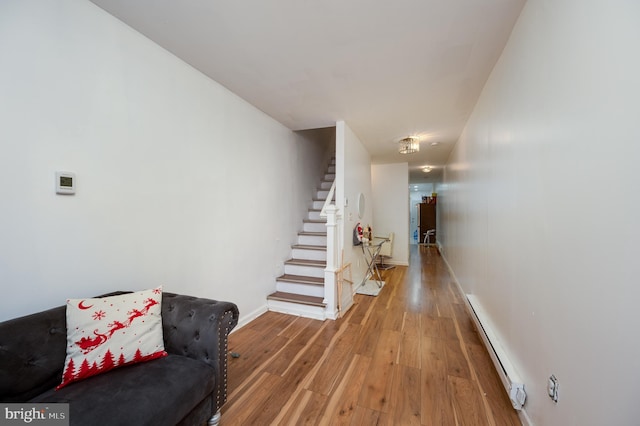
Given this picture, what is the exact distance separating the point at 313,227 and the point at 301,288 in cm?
119

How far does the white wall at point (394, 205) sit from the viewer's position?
624 cm

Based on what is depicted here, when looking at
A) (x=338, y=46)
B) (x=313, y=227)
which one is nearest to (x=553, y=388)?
(x=338, y=46)

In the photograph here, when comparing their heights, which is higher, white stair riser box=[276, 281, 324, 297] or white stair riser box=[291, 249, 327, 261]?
white stair riser box=[291, 249, 327, 261]

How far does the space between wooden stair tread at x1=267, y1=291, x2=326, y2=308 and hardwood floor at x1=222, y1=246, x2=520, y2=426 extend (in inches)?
8.2

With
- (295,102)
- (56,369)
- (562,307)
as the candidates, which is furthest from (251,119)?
(562,307)

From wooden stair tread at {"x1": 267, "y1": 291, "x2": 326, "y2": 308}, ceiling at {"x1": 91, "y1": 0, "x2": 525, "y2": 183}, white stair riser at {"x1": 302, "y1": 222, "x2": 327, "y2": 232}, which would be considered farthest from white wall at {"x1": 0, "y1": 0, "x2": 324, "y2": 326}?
white stair riser at {"x1": 302, "y1": 222, "x2": 327, "y2": 232}

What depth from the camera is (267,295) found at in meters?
3.29

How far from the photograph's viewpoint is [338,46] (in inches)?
73.7

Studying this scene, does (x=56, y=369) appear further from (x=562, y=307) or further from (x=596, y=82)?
(x=596, y=82)

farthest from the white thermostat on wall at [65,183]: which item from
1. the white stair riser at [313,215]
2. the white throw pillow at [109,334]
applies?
the white stair riser at [313,215]

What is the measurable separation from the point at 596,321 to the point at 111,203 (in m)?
2.55

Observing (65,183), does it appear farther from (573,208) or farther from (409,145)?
(409,145)

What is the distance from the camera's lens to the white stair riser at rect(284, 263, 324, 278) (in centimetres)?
355

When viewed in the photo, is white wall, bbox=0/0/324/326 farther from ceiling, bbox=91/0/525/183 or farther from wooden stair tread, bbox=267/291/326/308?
wooden stair tread, bbox=267/291/326/308
